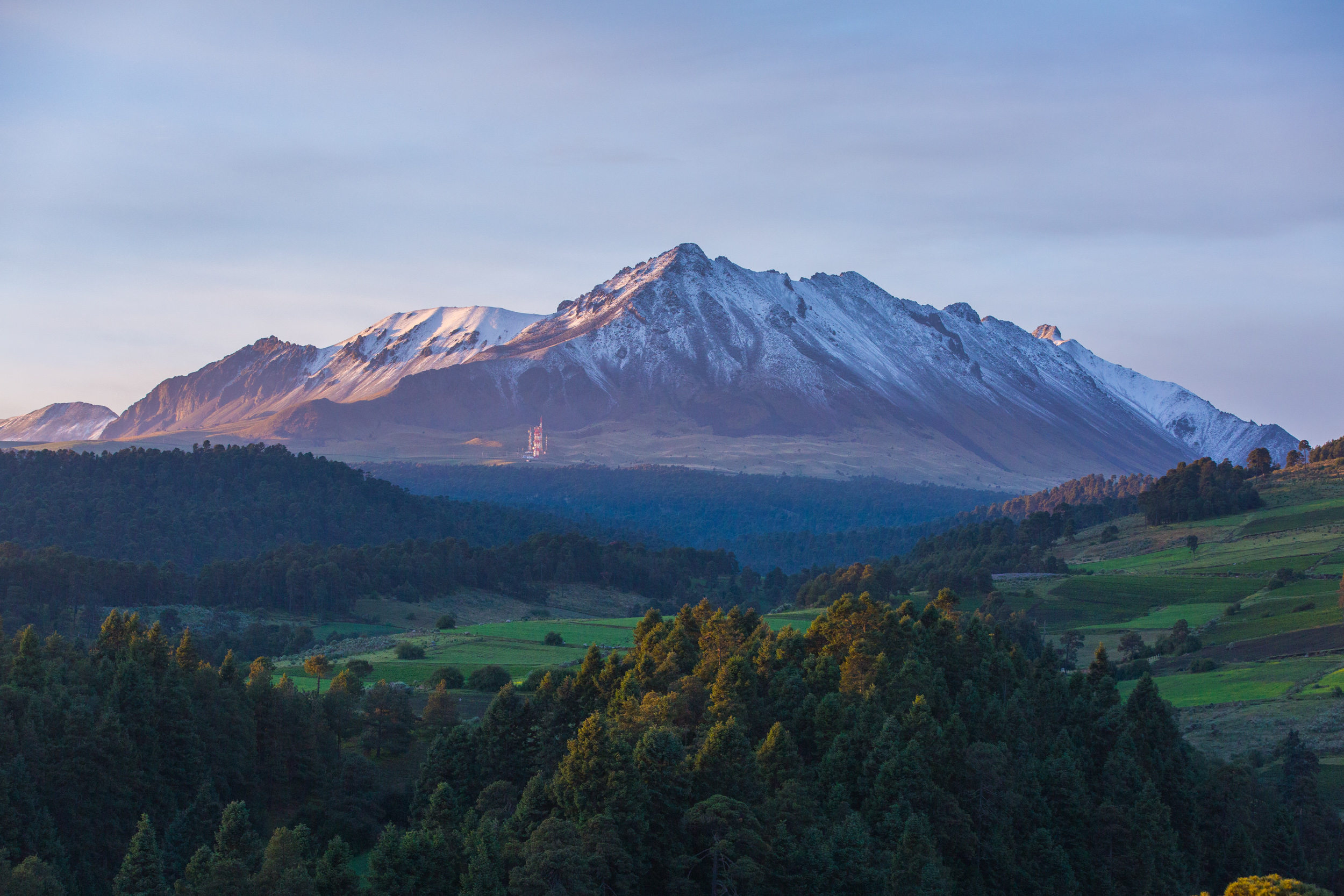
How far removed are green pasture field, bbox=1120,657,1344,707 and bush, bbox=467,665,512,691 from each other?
4342 centimetres

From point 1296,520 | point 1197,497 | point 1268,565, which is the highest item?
point 1197,497

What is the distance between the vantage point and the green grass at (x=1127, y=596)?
124 m

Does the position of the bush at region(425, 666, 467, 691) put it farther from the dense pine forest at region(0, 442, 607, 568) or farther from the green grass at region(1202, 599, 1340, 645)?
the dense pine forest at region(0, 442, 607, 568)

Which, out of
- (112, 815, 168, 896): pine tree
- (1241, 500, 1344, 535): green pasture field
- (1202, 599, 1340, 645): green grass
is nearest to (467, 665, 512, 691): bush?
(112, 815, 168, 896): pine tree

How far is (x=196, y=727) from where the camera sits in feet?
195

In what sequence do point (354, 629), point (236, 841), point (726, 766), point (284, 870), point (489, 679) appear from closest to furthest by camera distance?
point (284, 870), point (236, 841), point (726, 766), point (489, 679), point (354, 629)

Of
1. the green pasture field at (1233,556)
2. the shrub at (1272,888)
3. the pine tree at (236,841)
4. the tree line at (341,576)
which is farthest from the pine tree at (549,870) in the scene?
the green pasture field at (1233,556)

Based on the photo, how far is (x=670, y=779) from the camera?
47.3m

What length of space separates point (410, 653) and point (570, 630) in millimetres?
26292

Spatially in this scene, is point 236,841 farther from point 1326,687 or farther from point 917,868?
point 1326,687

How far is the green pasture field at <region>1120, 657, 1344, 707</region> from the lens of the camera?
8675 cm

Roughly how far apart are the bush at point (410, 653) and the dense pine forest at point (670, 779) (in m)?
20.4

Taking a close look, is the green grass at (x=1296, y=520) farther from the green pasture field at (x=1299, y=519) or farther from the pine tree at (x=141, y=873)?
the pine tree at (x=141, y=873)

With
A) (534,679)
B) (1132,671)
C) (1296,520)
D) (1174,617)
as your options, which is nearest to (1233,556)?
(1296,520)
